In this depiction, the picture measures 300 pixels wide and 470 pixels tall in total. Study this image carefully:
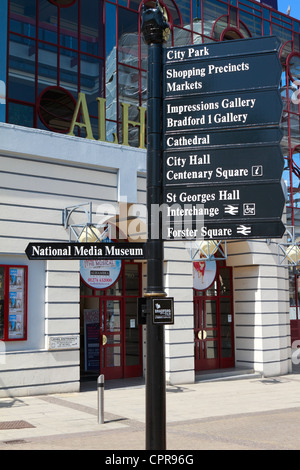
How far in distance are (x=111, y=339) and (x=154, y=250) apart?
1188 centimetres

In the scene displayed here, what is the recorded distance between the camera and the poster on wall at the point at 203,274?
20.0m

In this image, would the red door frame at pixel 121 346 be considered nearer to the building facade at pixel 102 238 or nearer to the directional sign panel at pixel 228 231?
the building facade at pixel 102 238

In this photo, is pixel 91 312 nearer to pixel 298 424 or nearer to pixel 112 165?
pixel 112 165

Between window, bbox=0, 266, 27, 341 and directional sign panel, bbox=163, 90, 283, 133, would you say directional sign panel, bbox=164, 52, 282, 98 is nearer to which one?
directional sign panel, bbox=163, 90, 283, 133

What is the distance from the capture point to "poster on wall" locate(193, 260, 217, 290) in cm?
1995

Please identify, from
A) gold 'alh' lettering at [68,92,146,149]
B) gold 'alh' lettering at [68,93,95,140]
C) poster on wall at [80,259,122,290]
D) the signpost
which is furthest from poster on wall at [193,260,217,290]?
the signpost

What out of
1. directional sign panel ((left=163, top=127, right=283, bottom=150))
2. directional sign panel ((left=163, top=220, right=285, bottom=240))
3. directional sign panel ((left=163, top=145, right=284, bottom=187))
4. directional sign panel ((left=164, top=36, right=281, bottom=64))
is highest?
directional sign panel ((left=164, top=36, right=281, bottom=64))

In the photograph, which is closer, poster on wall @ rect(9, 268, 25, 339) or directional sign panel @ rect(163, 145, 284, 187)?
directional sign panel @ rect(163, 145, 284, 187)

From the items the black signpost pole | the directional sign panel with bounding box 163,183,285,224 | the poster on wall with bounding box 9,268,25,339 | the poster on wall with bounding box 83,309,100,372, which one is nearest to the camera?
the black signpost pole

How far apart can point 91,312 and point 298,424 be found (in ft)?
27.4

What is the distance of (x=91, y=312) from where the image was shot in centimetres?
1808

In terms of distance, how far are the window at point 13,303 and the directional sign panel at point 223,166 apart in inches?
352

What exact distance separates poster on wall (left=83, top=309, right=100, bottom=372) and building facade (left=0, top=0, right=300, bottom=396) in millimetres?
32

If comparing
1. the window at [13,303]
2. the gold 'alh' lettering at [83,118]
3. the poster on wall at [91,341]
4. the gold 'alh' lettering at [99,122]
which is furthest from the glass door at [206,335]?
the window at [13,303]
